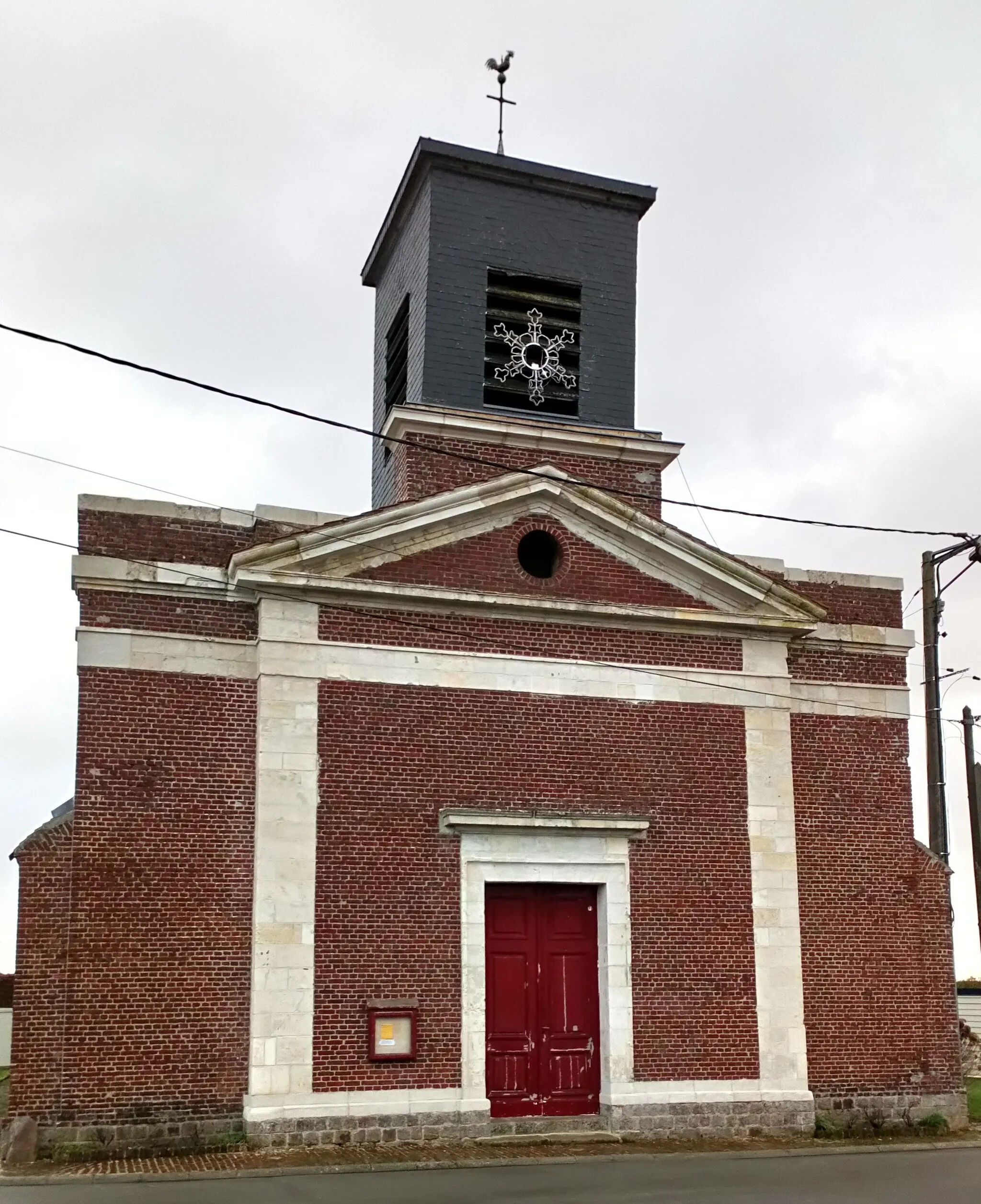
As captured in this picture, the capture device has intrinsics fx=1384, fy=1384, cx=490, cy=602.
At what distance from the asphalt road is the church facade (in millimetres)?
1234

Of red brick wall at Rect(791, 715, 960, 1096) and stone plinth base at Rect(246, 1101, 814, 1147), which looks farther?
red brick wall at Rect(791, 715, 960, 1096)

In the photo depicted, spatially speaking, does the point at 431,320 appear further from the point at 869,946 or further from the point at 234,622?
the point at 869,946

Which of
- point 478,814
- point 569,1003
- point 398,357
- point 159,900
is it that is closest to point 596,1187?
point 569,1003

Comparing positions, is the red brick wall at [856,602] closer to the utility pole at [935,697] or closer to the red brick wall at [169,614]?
the utility pole at [935,697]

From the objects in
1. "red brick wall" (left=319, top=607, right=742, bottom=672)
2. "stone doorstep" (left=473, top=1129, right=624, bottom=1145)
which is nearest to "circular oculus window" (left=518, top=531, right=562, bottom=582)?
"red brick wall" (left=319, top=607, right=742, bottom=672)

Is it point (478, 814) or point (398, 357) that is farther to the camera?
point (398, 357)

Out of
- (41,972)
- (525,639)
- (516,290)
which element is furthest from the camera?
(516,290)

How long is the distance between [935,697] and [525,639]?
7.54m

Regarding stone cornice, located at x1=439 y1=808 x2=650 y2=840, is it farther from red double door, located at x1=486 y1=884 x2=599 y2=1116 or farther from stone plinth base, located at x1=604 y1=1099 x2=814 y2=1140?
stone plinth base, located at x1=604 y1=1099 x2=814 y2=1140

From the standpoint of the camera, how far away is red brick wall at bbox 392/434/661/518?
16.5 meters

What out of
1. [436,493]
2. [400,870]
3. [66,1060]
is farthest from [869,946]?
[66,1060]

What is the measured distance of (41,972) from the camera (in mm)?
13180

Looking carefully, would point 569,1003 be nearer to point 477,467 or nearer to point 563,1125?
point 563,1125

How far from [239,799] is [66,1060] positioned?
2921 mm
